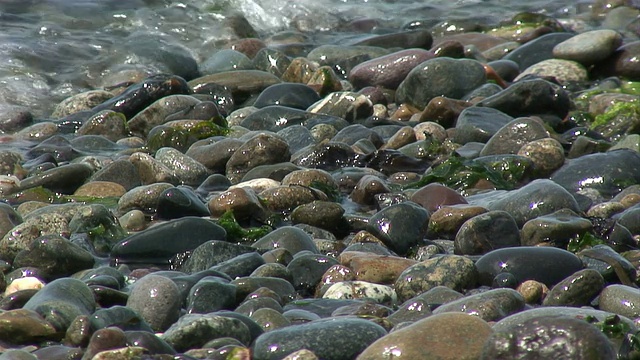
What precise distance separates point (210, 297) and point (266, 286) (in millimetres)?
296

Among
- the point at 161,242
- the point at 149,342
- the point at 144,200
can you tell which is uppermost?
the point at 149,342

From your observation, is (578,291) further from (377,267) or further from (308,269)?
(308,269)

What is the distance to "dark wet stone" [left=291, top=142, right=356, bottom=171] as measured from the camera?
612cm

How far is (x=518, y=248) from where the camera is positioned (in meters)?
4.02

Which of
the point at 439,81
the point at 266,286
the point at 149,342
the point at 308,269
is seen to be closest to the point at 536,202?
the point at 308,269

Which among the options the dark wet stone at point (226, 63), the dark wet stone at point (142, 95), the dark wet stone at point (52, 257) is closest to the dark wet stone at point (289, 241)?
the dark wet stone at point (52, 257)

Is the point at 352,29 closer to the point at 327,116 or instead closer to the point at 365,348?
the point at 327,116

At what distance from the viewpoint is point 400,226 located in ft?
15.3

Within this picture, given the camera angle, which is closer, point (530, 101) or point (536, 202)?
point (536, 202)

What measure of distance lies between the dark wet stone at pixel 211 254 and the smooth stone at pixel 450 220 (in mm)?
1005

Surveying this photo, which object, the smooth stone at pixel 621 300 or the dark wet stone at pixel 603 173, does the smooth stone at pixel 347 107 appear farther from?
the smooth stone at pixel 621 300

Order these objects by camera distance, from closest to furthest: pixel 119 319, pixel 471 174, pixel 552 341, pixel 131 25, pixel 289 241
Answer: pixel 552 341
pixel 119 319
pixel 289 241
pixel 471 174
pixel 131 25

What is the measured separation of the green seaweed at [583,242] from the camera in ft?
14.0

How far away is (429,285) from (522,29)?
796 centimetres
